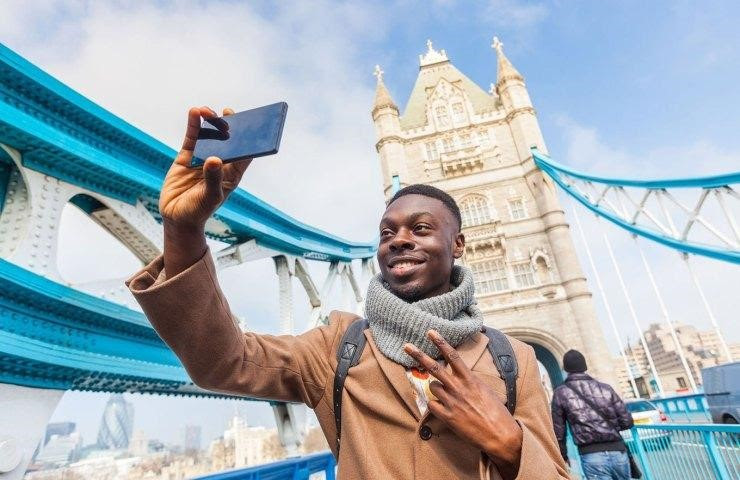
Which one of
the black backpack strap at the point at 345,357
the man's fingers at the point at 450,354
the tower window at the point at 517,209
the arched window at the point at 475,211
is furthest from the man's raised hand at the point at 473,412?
the tower window at the point at 517,209

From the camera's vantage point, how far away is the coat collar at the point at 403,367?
109cm

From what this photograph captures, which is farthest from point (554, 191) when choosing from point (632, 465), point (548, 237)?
point (632, 465)

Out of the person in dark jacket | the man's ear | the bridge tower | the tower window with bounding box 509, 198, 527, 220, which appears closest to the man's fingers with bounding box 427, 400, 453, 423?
the man's ear

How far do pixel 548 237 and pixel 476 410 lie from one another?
2128 cm

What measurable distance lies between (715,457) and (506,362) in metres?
4.13

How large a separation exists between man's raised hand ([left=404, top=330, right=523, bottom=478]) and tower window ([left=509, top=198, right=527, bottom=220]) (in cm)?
2151

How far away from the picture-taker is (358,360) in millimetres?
1200

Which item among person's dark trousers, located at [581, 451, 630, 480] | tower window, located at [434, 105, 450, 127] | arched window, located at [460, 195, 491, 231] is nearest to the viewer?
person's dark trousers, located at [581, 451, 630, 480]

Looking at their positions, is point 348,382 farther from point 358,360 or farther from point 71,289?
point 71,289

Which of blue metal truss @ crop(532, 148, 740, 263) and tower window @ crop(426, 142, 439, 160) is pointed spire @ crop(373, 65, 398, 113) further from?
blue metal truss @ crop(532, 148, 740, 263)

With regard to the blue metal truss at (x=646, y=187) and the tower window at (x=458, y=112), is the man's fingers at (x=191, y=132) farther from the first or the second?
the tower window at (x=458, y=112)

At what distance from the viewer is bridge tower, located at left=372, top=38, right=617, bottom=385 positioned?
61.3 ft

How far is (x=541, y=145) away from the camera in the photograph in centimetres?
2244

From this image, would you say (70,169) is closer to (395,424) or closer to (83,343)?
(83,343)
